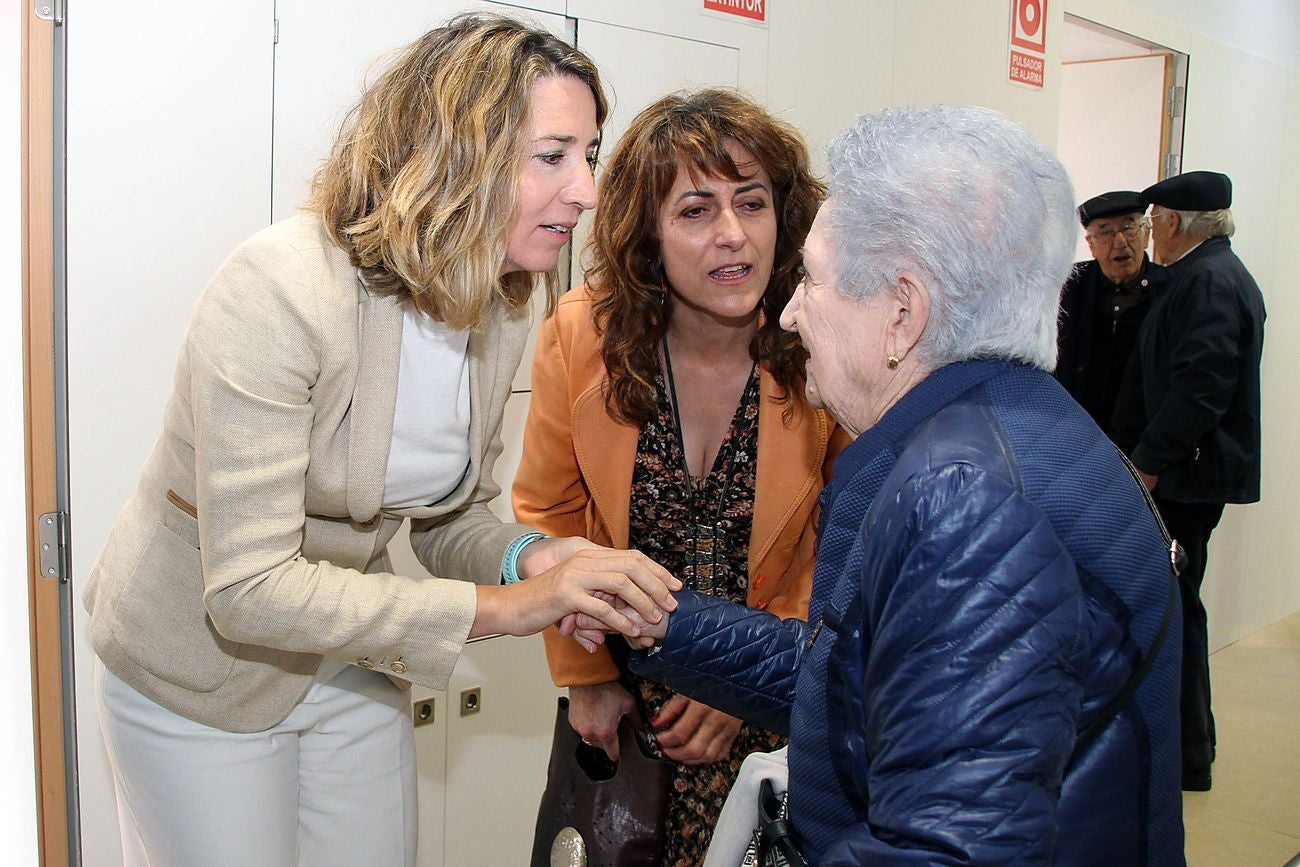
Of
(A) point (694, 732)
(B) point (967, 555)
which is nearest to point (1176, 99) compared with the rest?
(A) point (694, 732)

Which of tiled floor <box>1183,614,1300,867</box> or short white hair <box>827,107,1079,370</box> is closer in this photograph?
short white hair <box>827,107,1079,370</box>

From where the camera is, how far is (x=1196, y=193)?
14.4 ft

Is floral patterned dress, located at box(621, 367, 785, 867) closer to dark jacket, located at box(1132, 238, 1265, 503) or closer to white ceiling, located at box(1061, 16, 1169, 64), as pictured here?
dark jacket, located at box(1132, 238, 1265, 503)

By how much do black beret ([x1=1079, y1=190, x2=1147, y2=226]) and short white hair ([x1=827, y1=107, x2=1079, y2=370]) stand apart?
142 inches

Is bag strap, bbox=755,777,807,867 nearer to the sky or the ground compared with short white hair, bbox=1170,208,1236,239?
nearer to the ground

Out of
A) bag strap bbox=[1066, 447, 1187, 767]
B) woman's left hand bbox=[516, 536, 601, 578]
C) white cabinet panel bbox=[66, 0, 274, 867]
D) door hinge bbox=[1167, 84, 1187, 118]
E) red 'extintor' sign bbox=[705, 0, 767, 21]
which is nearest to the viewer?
bag strap bbox=[1066, 447, 1187, 767]

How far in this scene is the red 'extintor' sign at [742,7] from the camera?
3.19 m

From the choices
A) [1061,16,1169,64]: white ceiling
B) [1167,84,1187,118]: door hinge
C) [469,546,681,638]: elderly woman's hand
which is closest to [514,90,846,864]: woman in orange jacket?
[469,546,681,638]: elderly woman's hand

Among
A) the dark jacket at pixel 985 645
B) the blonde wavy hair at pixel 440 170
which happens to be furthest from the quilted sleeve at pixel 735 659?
the blonde wavy hair at pixel 440 170

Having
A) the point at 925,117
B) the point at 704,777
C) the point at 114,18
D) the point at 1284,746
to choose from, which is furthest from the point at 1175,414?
the point at 114,18

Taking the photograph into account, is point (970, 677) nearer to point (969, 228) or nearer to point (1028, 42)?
point (969, 228)

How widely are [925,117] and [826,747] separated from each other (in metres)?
0.70

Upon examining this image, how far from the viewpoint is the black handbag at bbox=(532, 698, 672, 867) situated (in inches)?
83.1

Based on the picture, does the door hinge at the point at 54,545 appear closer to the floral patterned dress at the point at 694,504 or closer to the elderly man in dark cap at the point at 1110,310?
the floral patterned dress at the point at 694,504
